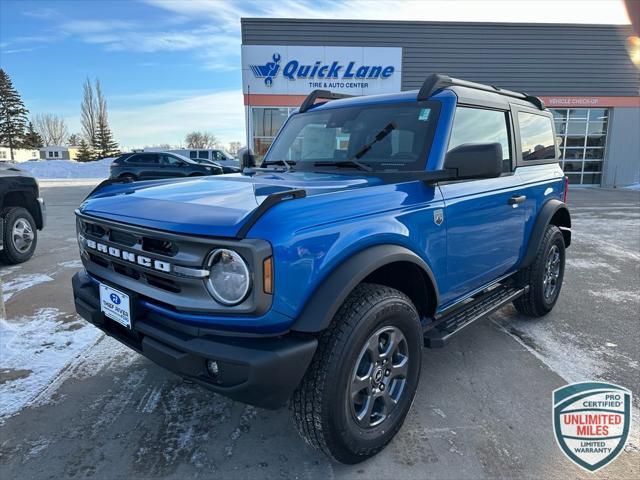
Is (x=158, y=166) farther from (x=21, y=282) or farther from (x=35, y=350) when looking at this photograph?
(x=35, y=350)

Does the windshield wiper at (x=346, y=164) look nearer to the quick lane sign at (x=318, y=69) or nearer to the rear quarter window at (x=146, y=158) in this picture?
the quick lane sign at (x=318, y=69)

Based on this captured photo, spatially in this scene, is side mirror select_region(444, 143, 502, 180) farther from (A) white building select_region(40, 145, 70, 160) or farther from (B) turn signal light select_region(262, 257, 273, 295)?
(A) white building select_region(40, 145, 70, 160)

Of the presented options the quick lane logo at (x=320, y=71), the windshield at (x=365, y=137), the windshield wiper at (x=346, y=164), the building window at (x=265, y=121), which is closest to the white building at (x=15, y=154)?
the building window at (x=265, y=121)

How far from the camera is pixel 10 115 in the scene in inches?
2266

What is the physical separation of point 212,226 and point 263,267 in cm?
29

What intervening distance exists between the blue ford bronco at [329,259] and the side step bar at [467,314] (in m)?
0.02

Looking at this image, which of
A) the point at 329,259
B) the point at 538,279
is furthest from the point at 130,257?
the point at 538,279

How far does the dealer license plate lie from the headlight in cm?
59

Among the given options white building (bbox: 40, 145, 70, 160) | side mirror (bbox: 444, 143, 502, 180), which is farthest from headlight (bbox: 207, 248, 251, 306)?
white building (bbox: 40, 145, 70, 160)

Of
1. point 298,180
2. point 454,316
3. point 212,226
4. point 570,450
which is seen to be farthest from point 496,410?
point 212,226

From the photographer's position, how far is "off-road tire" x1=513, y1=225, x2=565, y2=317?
3996 millimetres

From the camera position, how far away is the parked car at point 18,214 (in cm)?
606

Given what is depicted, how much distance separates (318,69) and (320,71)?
0.11 metres

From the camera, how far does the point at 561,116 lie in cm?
2019
